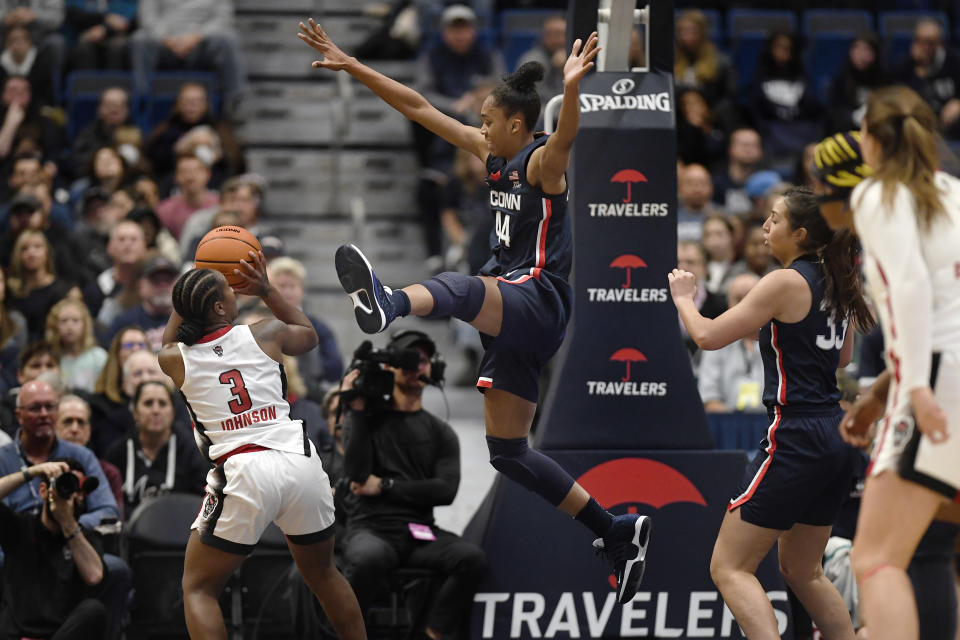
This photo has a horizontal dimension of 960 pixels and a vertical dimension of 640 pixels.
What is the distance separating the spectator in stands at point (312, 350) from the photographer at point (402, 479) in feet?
6.49

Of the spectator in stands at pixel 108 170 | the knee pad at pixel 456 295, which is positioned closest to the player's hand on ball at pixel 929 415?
the knee pad at pixel 456 295

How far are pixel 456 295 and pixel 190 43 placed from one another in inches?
330

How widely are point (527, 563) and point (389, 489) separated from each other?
803 millimetres

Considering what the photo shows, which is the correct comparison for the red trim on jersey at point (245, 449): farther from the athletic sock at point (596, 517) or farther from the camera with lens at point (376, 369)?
the athletic sock at point (596, 517)

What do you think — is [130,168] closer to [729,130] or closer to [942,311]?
[729,130]

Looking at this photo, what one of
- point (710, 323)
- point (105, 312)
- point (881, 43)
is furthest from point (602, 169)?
point (881, 43)

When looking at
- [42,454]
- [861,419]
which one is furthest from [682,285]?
[42,454]

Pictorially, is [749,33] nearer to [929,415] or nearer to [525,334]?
[525,334]

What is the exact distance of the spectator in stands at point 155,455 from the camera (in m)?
7.81

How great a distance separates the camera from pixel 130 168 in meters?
11.8

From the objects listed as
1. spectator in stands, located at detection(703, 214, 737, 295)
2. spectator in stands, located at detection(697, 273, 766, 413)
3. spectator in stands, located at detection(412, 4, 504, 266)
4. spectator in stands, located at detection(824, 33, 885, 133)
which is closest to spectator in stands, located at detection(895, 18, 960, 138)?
spectator in stands, located at detection(824, 33, 885, 133)

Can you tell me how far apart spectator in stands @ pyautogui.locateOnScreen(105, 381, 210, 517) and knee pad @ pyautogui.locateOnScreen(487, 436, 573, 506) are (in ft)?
7.75

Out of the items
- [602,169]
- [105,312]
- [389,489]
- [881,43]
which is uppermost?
[881,43]

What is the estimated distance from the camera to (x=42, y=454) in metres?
7.18
